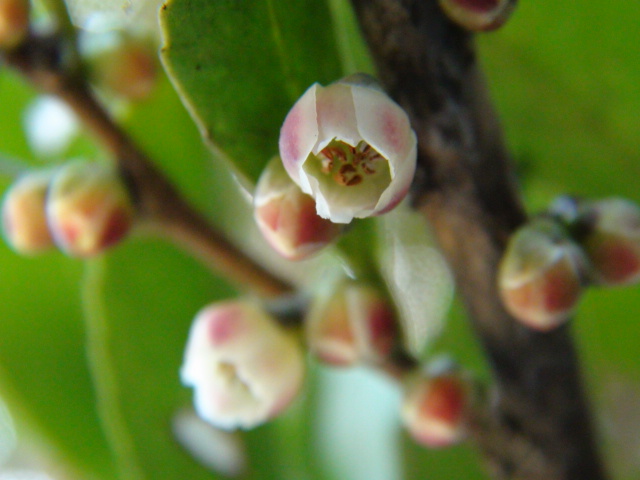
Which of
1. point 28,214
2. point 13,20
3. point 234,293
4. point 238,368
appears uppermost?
point 13,20

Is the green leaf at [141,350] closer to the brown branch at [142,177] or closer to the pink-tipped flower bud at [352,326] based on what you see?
the brown branch at [142,177]

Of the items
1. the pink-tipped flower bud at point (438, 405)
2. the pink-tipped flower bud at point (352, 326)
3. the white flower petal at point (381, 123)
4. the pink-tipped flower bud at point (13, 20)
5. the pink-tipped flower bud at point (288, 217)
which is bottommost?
the pink-tipped flower bud at point (438, 405)

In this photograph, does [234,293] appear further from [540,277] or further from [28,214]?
[540,277]

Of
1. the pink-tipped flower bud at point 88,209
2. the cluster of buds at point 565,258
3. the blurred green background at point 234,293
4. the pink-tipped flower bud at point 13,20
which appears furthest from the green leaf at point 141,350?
the cluster of buds at point 565,258

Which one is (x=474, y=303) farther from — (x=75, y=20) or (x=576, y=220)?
(x=75, y=20)

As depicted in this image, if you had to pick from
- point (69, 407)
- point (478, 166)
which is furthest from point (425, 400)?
point (69, 407)

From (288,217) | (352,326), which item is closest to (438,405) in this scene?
(352,326)

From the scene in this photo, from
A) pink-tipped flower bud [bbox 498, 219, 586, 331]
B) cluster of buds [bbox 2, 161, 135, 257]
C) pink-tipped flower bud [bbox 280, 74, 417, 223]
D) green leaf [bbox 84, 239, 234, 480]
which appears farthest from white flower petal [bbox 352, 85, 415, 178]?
green leaf [bbox 84, 239, 234, 480]
